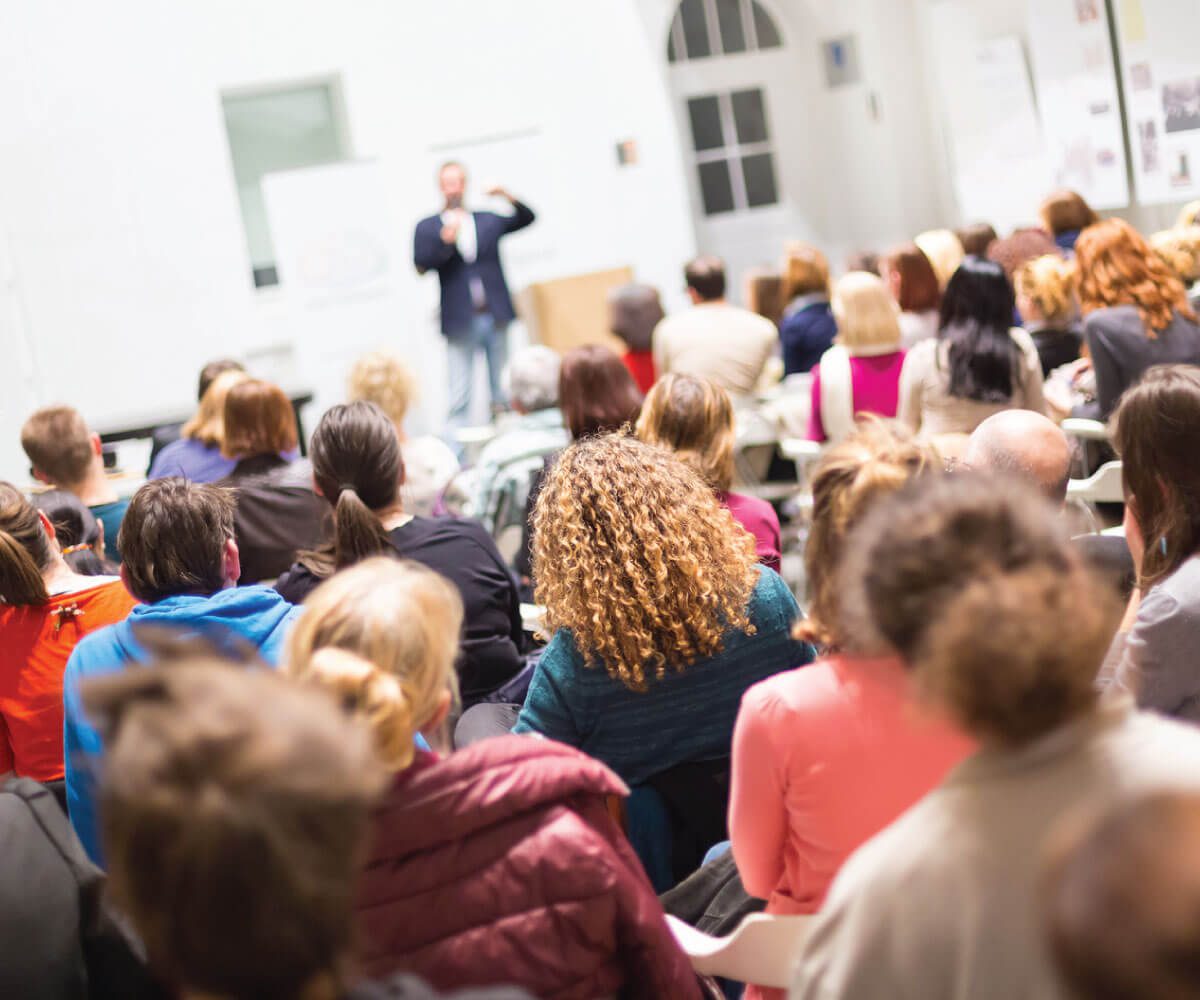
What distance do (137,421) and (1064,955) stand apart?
664cm

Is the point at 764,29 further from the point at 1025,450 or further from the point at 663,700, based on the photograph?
the point at 663,700

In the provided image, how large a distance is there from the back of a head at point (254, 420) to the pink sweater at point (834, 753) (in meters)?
2.74

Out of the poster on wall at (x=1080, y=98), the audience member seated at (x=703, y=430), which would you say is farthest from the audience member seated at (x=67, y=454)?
the poster on wall at (x=1080, y=98)

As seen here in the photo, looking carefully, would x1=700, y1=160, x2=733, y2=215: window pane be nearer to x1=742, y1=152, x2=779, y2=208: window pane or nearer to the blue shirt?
x1=742, y1=152, x2=779, y2=208: window pane

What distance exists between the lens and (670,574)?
2.26 m

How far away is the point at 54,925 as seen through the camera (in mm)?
1816

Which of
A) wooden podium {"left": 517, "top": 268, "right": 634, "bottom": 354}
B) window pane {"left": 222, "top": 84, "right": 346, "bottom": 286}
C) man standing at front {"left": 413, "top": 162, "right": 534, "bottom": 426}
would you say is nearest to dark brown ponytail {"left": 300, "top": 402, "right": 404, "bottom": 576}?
man standing at front {"left": 413, "top": 162, "right": 534, "bottom": 426}

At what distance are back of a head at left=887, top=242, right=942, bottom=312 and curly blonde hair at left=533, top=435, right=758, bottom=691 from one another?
354 centimetres

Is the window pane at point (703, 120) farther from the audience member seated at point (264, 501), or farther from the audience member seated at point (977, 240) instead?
the audience member seated at point (264, 501)

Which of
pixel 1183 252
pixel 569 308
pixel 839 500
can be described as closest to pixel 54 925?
pixel 839 500

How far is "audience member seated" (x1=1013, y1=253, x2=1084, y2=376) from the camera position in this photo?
200 inches

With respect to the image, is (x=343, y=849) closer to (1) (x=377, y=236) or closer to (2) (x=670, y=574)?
(2) (x=670, y=574)

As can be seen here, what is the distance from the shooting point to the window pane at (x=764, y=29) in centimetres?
1069

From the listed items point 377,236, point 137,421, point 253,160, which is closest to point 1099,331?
point 137,421
